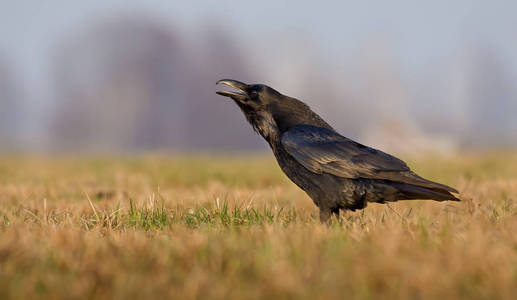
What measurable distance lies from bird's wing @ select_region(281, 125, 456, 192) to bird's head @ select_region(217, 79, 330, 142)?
32cm

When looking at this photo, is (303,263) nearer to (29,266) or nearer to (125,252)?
(125,252)

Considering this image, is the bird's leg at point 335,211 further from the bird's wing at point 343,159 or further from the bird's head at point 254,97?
the bird's head at point 254,97

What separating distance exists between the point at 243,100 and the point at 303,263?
8.06 ft

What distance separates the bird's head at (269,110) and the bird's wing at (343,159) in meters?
0.32

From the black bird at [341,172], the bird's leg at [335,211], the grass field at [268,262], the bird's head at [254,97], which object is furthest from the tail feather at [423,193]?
the bird's head at [254,97]

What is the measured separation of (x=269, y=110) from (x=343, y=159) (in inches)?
34.1

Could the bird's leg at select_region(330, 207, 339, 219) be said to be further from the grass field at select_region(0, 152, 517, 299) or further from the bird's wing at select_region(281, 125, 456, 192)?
the grass field at select_region(0, 152, 517, 299)

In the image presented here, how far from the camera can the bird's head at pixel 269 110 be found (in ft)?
15.4

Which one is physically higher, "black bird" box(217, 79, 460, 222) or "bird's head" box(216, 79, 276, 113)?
"bird's head" box(216, 79, 276, 113)

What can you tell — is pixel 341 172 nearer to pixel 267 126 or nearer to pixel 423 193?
pixel 423 193

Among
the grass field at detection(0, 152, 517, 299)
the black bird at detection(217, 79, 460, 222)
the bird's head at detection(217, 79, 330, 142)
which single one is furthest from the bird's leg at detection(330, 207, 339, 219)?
the bird's head at detection(217, 79, 330, 142)

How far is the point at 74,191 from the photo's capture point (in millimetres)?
7125

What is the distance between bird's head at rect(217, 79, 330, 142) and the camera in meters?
4.71

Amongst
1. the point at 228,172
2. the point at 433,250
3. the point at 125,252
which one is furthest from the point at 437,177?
the point at 125,252
